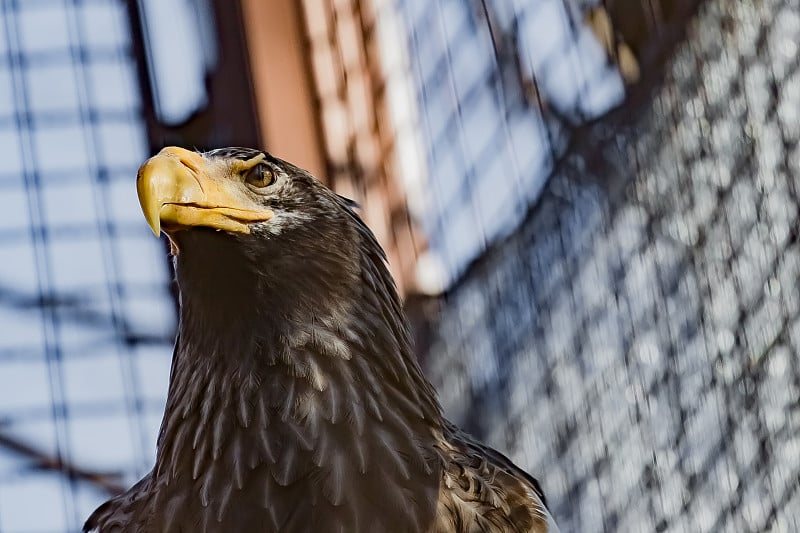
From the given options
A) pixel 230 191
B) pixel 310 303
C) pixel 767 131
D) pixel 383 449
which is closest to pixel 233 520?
pixel 383 449

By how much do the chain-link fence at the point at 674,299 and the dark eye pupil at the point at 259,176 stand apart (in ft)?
2.09

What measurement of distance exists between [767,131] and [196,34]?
3.52 feet

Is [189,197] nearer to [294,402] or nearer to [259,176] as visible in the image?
[259,176]

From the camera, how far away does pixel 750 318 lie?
5.75ft

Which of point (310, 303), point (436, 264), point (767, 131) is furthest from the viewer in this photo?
point (436, 264)

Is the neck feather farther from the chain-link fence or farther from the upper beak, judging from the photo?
the chain-link fence

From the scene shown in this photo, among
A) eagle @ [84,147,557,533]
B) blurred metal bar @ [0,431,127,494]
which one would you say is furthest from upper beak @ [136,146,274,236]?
blurred metal bar @ [0,431,127,494]

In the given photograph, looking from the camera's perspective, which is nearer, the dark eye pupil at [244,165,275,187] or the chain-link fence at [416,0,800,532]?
the dark eye pupil at [244,165,275,187]

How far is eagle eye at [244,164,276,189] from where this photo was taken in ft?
4.99

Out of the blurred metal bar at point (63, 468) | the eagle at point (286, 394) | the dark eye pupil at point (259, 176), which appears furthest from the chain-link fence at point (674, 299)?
the blurred metal bar at point (63, 468)

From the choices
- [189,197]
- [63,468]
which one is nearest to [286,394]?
[189,197]

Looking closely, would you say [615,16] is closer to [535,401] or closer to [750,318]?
[750,318]

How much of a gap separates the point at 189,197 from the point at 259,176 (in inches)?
6.3

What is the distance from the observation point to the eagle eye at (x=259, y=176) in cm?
152
